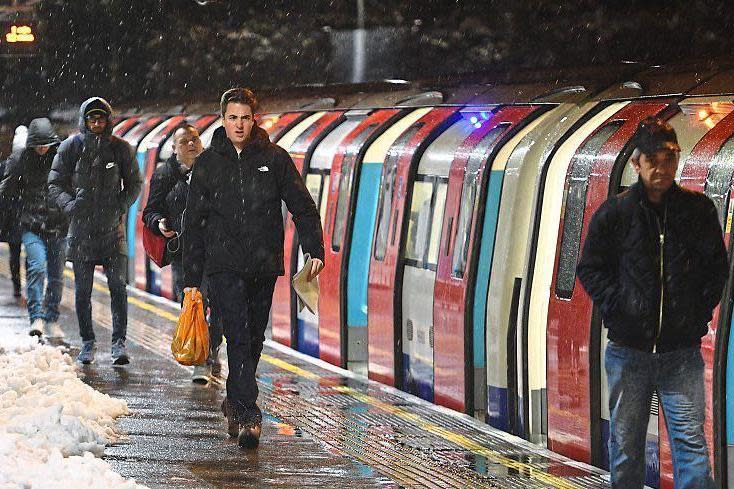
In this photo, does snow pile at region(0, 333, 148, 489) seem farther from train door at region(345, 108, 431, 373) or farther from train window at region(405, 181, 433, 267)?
train window at region(405, 181, 433, 267)

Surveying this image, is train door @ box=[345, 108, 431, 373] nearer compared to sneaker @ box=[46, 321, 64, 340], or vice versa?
train door @ box=[345, 108, 431, 373]

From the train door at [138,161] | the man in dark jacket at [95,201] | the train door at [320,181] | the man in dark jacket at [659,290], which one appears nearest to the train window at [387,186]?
the train door at [320,181]

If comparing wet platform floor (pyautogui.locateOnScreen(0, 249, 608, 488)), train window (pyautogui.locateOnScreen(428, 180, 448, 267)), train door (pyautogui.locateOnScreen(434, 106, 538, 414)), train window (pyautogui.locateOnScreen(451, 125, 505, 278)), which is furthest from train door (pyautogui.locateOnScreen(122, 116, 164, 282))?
train window (pyautogui.locateOnScreen(451, 125, 505, 278))

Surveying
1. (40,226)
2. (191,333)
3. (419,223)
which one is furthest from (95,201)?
(191,333)

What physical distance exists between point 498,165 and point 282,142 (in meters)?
4.95

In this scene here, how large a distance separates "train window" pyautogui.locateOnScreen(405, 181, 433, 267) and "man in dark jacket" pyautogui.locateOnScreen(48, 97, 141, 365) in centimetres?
198

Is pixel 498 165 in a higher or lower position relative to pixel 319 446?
higher

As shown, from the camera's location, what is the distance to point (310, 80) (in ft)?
74.7

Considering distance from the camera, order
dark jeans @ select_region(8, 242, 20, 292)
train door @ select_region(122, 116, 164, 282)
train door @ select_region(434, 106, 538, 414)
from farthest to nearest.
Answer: train door @ select_region(122, 116, 164, 282), dark jeans @ select_region(8, 242, 20, 292), train door @ select_region(434, 106, 538, 414)

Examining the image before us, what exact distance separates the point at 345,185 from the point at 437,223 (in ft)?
6.19

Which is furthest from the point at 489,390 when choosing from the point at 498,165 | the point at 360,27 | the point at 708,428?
the point at 360,27

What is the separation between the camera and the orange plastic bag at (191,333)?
27.8 feet

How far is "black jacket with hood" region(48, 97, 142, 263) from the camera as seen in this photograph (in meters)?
11.5

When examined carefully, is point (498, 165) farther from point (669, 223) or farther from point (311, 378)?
point (669, 223)
